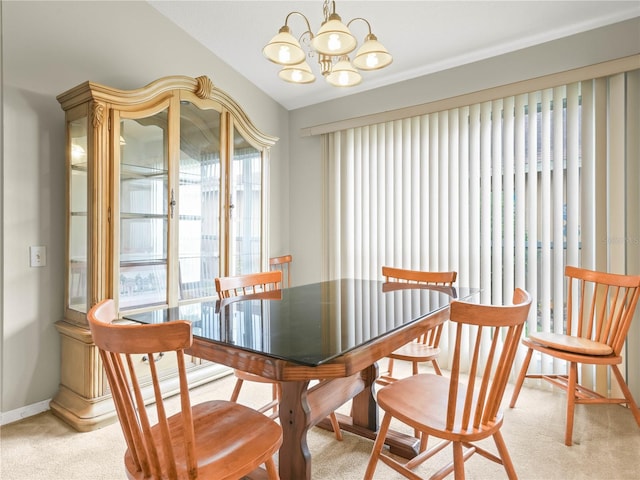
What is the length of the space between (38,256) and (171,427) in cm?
163

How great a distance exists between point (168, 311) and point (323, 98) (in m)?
2.70

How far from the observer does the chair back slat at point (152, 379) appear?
2.92 feet

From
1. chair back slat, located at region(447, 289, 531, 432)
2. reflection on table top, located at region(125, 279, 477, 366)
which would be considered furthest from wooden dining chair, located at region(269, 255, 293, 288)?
chair back slat, located at region(447, 289, 531, 432)

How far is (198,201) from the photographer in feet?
8.73

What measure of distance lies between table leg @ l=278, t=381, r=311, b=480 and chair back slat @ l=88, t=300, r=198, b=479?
410 millimetres

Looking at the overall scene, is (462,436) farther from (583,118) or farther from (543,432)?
(583,118)

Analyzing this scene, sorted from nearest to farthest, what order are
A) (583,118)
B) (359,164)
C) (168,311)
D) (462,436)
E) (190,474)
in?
(190,474)
(462,436)
(168,311)
(583,118)
(359,164)

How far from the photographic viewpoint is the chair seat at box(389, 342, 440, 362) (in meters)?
2.02

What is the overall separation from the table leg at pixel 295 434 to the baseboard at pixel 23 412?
1.80 metres

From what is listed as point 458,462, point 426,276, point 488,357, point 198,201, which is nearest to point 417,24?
point 426,276

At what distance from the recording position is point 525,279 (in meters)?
2.64

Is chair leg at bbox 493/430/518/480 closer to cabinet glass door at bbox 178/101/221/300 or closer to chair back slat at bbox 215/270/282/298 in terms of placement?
chair back slat at bbox 215/270/282/298

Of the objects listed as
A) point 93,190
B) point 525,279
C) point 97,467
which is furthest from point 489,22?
point 97,467

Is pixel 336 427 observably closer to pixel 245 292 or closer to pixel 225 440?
pixel 245 292
